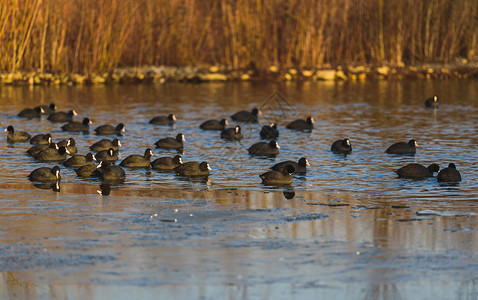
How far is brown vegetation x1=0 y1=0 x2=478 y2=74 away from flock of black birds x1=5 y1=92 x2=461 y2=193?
392 inches

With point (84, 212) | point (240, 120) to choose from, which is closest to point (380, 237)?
point (84, 212)

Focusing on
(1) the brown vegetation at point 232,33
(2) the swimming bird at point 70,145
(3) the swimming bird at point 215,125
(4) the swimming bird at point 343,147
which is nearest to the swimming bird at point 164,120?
(3) the swimming bird at point 215,125

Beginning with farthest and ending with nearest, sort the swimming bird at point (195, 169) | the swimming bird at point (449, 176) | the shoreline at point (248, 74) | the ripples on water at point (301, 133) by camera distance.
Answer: the shoreline at point (248, 74) < the swimming bird at point (195, 169) < the ripples on water at point (301, 133) < the swimming bird at point (449, 176)

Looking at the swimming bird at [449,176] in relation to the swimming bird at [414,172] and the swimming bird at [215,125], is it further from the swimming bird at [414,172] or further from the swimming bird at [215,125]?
the swimming bird at [215,125]

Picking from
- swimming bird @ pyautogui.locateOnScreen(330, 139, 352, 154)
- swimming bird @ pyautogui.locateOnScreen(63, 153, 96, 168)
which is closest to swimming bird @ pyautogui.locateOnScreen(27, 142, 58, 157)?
swimming bird @ pyautogui.locateOnScreen(63, 153, 96, 168)

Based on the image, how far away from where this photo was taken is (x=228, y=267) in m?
8.45

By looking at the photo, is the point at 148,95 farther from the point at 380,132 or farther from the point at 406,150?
the point at 406,150

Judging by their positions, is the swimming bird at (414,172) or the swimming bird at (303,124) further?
the swimming bird at (303,124)

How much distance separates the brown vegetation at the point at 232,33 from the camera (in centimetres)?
2944

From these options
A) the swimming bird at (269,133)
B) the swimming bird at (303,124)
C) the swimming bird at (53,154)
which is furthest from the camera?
the swimming bird at (303,124)

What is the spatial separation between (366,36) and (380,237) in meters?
25.3

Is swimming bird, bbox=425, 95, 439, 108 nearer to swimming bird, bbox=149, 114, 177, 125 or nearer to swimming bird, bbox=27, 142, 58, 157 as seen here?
swimming bird, bbox=149, 114, 177, 125

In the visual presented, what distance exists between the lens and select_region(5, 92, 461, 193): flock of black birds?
13359 millimetres

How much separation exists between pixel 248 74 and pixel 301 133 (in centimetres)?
1323
